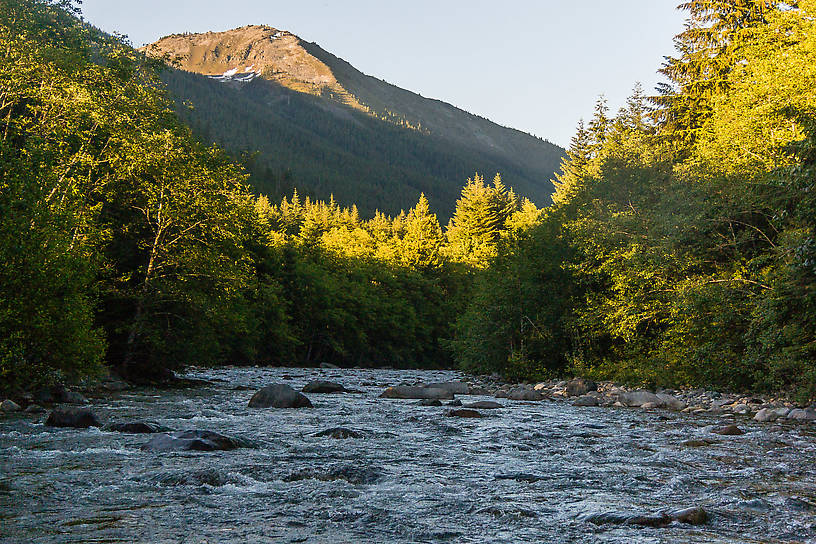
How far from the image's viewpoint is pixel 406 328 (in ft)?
240

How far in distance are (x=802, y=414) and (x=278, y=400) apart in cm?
1472

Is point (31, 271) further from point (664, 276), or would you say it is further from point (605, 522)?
point (664, 276)

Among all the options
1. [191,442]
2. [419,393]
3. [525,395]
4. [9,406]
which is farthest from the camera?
[525,395]

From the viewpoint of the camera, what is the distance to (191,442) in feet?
36.5

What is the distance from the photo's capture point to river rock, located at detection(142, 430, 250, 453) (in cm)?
1089

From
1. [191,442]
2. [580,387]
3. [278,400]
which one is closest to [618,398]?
[580,387]

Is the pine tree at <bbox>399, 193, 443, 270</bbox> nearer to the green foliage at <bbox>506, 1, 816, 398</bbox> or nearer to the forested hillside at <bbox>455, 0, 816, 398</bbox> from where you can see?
the forested hillside at <bbox>455, 0, 816, 398</bbox>

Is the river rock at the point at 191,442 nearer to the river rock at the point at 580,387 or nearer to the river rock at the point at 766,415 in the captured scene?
the river rock at the point at 766,415

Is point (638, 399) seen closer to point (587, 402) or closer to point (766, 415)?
point (587, 402)

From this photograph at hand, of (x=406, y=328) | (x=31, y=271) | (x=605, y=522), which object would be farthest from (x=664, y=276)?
(x=406, y=328)

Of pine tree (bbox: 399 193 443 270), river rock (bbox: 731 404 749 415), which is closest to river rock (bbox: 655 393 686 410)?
river rock (bbox: 731 404 749 415)

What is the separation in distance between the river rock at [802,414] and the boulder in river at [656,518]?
11360 mm

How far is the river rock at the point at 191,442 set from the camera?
10.9 metres

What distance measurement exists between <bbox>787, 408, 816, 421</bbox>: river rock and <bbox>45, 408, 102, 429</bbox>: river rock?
55.6ft
